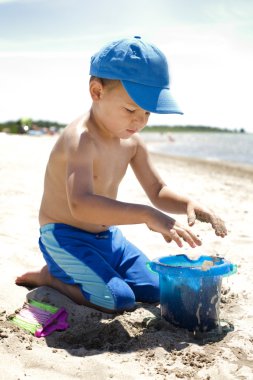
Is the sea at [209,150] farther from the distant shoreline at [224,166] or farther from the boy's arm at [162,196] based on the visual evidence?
the boy's arm at [162,196]

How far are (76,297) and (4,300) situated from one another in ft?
1.19

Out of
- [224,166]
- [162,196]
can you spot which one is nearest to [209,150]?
[224,166]

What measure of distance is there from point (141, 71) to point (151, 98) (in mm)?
135

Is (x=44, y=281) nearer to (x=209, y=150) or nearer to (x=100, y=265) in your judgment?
(x=100, y=265)

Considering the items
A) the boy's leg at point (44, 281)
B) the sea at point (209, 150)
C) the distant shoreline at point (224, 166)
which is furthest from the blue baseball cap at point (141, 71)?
the sea at point (209, 150)

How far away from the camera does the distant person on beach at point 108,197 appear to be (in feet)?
7.61

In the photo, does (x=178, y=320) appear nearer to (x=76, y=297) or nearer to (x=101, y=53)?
(x=76, y=297)

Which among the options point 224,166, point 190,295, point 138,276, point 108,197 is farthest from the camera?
point 224,166

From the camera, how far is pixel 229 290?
2.91 m

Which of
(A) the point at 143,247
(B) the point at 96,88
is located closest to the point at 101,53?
(B) the point at 96,88

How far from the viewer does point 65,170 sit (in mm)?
2654

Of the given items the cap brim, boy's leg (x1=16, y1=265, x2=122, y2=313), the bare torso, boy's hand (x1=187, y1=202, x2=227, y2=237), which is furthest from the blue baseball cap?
boy's leg (x1=16, y1=265, x2=122, y2=313)

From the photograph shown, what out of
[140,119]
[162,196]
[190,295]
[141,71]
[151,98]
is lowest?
[190,295]

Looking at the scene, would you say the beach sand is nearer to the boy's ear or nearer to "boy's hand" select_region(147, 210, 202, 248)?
"boy's hand" select_region(147, 210, 202, 248)
